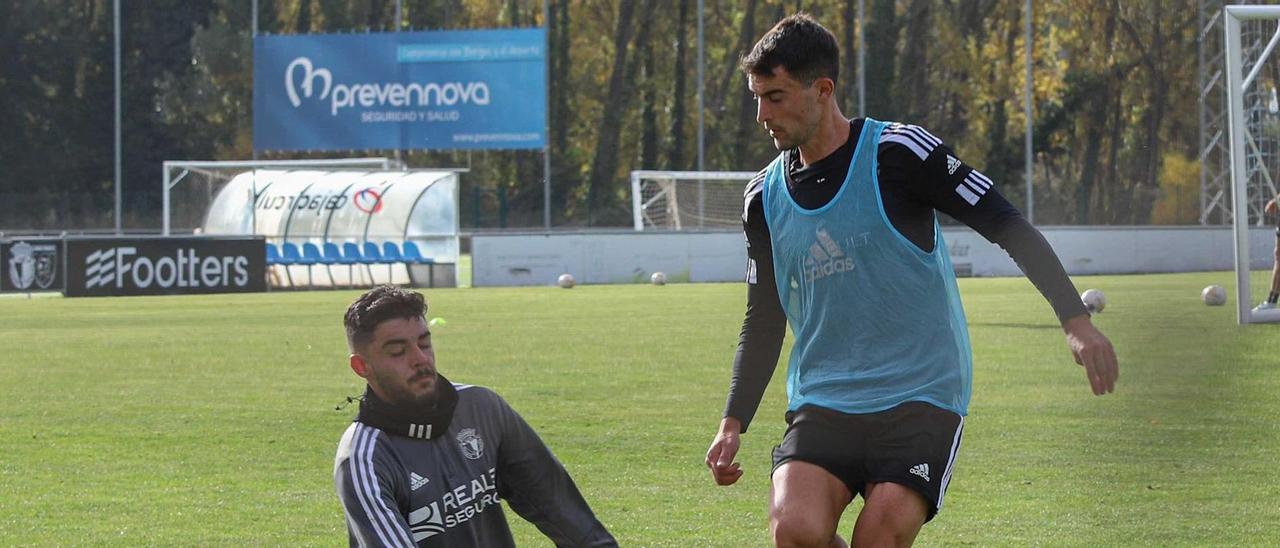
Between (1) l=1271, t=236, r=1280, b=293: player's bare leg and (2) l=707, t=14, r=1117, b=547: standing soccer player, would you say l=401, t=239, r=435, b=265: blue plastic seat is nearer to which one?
(1) l=1271, t=236, r=1280, b=293: player's bare leg

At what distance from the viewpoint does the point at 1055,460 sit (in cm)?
918

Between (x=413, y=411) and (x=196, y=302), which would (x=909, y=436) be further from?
(x=196, y=302)

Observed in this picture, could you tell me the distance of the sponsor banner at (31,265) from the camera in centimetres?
3022

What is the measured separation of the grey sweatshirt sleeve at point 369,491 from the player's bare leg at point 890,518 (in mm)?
1130

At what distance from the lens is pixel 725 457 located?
4.86 m

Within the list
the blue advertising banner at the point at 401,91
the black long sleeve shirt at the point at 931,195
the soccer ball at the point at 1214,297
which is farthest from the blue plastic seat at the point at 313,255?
Answer: the black long sleeve shirt at the point at 931,195

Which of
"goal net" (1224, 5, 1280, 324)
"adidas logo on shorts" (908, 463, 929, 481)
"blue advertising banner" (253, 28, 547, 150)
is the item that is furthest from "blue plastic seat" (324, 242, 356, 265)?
"adidas logo on shorts" (908, 463, 929, 481)

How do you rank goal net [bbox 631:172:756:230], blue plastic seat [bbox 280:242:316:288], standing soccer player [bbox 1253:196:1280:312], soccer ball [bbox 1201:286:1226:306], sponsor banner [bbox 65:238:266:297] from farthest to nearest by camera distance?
goal net [bbox 631:172:756:230]
blue plastic seat [bbox 280:242:316:288]
sponsor banner [bbox 65:238:266:297]
soccer ball [bbox 1201:286:1226:306]
standing soccer player [bbox 1253:196:1280:312]

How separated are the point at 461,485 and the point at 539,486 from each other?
0.81 feet

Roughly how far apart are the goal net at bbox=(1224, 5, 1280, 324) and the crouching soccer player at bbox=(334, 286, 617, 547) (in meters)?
13.4

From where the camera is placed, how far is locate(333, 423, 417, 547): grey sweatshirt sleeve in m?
4.43

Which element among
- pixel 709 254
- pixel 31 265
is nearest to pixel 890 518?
pixel 31 265

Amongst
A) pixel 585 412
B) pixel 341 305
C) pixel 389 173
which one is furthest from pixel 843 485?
pixel 389 173

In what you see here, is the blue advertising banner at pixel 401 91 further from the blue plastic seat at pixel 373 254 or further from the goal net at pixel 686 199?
the blue plastic seat at pixel 373 254
